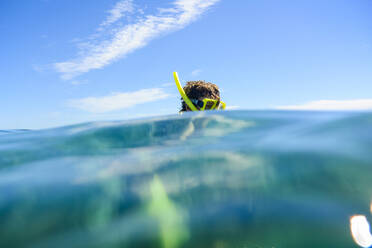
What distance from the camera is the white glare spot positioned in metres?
1.24

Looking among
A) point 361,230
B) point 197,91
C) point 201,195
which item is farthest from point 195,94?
point 361,230

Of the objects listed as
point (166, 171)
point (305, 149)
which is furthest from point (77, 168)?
point (305, 149)

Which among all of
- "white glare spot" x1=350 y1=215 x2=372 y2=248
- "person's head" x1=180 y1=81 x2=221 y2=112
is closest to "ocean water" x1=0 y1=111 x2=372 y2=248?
"white glare spot" x1=350 y1=215 x2=372 y2=248

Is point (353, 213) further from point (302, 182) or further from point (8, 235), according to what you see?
point (8, 235)

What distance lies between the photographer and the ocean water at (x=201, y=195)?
1289mm

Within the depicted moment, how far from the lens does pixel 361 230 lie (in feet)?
4.28

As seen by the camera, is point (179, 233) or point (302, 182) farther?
point (302, 182)

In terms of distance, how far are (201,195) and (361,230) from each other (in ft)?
2.80

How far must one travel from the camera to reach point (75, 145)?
302cm

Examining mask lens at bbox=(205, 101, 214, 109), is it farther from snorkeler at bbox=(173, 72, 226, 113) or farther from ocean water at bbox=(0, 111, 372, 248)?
ocean water at bbox=(0, 111, 372, 248)

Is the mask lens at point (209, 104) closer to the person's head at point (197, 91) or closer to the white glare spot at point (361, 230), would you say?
the person's head at point (197, 91)

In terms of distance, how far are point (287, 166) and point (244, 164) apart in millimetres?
299

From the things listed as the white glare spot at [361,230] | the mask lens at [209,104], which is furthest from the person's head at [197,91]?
the white glare spot at [361,230]

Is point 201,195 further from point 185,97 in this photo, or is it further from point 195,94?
point 195,94
